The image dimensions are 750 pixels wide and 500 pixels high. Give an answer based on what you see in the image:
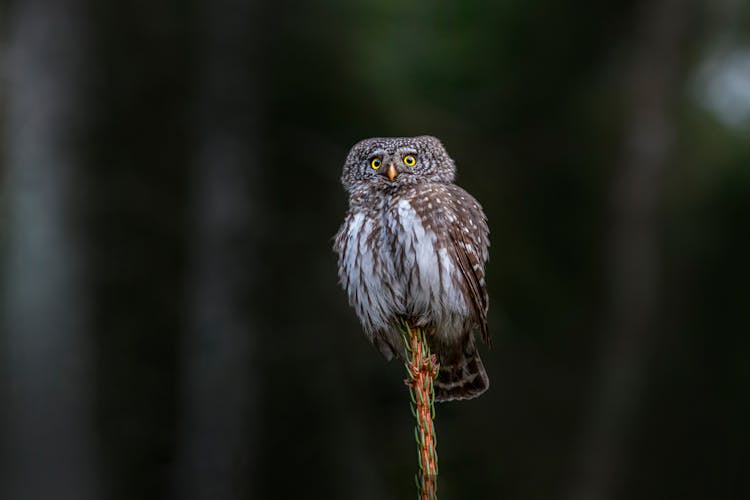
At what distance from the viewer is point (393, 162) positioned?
3.76 meters

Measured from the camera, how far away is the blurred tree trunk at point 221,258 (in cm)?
837

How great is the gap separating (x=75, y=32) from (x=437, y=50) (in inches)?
139

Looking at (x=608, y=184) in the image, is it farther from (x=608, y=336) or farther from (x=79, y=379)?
(x=79, y=379)

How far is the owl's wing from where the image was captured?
12.6ft

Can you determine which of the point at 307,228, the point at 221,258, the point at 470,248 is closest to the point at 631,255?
the point at 307,228

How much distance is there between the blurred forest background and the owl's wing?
12.1 ft

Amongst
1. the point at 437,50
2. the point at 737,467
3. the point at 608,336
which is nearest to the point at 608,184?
the point at 608,336

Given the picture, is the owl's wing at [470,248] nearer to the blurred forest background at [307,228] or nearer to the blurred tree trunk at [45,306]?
the blurred forest background at [307,228]

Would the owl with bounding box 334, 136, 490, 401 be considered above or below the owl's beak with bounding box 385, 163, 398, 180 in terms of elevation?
below

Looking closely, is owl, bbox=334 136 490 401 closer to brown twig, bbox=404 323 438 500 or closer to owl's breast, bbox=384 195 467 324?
owl's breast, bbox=384 195 467 324

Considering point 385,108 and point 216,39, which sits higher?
point 216,39

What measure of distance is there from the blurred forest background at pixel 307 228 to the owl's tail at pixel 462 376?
355cm

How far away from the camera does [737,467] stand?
31.2ft

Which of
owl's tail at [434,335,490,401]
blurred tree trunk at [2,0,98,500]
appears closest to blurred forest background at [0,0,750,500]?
blurred tree trunk at [2,0,98,500]
